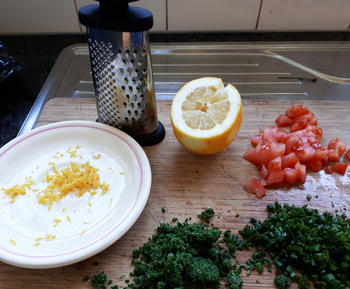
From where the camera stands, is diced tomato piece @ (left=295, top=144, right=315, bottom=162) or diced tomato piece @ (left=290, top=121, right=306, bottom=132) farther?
diced tomato piece @ (left=290, top=121, right=306, bottom=132)

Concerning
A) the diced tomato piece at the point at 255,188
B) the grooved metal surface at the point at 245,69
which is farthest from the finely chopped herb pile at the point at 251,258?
the grooved metal surface at the point at 245,69

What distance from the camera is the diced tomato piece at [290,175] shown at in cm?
96

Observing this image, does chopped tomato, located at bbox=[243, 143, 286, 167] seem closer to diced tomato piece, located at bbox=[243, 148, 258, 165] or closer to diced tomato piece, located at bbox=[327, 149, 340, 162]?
diced tomato piece, located at bbox=[243, 148, 258, 165]

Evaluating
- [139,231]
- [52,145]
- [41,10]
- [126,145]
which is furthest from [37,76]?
[139,231]

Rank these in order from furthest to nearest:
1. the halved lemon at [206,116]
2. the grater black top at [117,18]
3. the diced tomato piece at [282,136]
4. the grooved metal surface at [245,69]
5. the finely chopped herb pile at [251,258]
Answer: the grooved metal surface at [245,69]
the diced tomato piece at [282,136]
the halved lemon at [206,116]
the grater black top at [117,18]
the finely chopped herb pile at [251,258]

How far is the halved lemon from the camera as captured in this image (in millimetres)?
963

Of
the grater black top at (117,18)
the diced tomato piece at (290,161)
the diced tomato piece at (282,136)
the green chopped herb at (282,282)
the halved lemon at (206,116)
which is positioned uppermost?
the grater black top at (117,18)

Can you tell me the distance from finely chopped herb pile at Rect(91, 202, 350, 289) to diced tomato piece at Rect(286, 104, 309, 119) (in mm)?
449

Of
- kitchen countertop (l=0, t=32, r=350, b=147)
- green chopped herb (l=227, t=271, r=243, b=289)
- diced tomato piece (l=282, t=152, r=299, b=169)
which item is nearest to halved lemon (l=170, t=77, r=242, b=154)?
diced tomato piece (l=282, t=152, r=299, b=169)

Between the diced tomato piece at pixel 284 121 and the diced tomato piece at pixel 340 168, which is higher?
the diced tomato piece at pixel 284 121

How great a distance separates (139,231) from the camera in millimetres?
862

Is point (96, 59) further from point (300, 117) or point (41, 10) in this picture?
point (41, 10)

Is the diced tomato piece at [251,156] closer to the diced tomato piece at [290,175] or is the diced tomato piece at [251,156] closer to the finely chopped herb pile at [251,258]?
the diced tomato piece at [290,175]

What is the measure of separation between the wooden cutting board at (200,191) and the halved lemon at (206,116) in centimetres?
9
